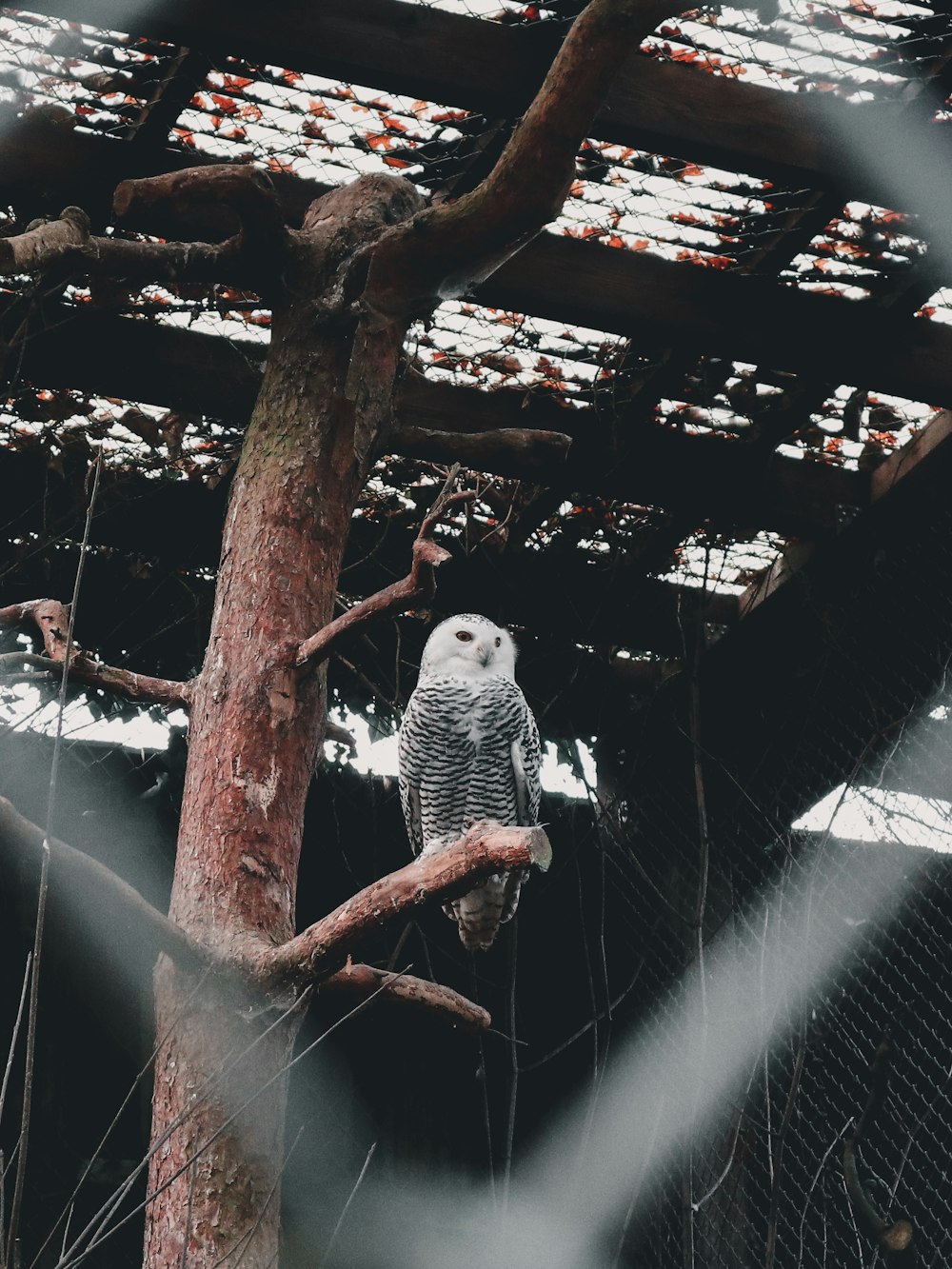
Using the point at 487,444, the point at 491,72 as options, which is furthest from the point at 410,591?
the point at 491,72

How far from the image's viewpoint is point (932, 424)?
2.55 meters

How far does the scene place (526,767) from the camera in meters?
2.55

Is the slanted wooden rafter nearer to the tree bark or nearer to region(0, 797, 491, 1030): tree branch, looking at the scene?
the tree bark

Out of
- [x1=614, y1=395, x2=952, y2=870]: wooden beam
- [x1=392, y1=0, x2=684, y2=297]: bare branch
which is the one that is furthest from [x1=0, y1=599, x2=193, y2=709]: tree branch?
[x1=614, y1=395, x2=952, y2=870]: wooden beam

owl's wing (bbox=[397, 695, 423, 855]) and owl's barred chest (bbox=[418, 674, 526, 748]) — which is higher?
owl's barred chest (bbox=[418, 674, 526, 748])

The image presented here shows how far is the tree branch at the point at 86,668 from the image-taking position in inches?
67.6

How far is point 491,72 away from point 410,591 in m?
0.85

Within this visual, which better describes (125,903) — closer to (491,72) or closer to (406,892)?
(406,892)

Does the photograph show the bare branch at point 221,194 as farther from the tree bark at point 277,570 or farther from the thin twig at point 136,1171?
the thin twig at point 136,1171

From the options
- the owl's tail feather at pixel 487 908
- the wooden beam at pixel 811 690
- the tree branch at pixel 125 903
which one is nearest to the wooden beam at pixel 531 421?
the wooden beam at pixel 811 690

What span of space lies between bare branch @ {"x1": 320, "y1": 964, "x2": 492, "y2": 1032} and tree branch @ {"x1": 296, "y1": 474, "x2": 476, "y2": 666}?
0.43m

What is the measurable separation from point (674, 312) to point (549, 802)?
137 cm

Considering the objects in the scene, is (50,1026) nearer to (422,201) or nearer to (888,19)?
(422,201)

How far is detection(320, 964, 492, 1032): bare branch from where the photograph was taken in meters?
1.72
